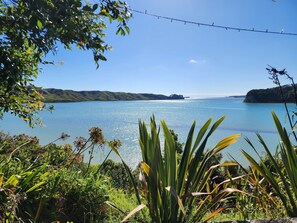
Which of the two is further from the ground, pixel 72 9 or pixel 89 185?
pixel 72 9

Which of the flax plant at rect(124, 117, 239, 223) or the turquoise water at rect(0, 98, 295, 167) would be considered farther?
the turquoise water at rect(0, 98, 295, 167)

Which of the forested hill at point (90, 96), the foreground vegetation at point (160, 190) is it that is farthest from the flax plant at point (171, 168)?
the forested hill at point (90, 96)

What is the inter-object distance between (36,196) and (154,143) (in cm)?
119

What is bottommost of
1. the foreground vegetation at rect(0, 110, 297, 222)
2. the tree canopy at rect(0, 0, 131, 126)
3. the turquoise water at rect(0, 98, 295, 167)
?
the turquoise water at rect(0, 98, 295, 167)

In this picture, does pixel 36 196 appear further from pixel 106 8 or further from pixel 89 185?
pixel 106 8

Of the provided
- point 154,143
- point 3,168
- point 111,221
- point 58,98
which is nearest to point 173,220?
point 154,143

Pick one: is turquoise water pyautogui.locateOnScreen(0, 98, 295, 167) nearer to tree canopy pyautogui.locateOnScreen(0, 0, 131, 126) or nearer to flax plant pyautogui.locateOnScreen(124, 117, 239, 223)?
flax plant pyautogui.locateOnScreen(124, 117, 239, 223)

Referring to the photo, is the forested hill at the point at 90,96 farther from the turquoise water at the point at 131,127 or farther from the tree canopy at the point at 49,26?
the tree canopy at the point at 49,26

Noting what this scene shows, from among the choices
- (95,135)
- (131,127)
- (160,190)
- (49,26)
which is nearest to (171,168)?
(160,190)

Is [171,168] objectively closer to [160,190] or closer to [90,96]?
[160,190]

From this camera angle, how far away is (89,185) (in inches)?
95.4

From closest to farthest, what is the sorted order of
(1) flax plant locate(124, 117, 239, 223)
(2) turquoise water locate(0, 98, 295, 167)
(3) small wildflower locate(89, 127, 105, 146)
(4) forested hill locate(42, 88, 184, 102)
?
1. (1) flax plant locate(124, 117, 239, 223)
2. (3) small wildflower locate(89, 127, 105, 146)
3. (2) turquoise water locate(0, 98, 295, 167)
4. (4) forested hill locate(42, 88, 184, 102)

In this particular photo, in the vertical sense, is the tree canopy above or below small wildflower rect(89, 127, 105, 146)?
above

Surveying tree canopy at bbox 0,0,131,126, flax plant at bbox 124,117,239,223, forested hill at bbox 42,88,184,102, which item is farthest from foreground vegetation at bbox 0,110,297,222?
forested hill at bbox 42,88,184,102
